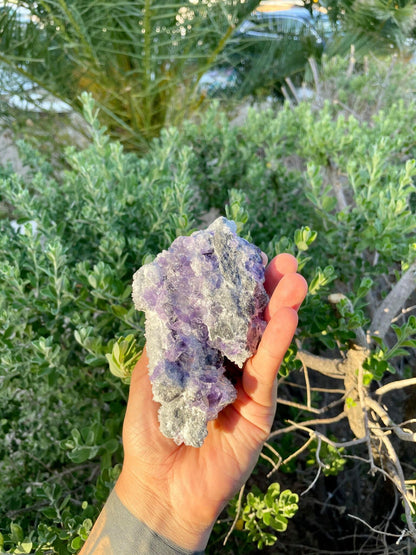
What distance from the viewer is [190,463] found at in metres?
1.21

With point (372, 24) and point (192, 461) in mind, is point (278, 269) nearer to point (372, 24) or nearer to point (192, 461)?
point (192, 461)

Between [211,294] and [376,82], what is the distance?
4.01 metres

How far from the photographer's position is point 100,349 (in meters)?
1.46

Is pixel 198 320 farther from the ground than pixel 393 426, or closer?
farther from the ground

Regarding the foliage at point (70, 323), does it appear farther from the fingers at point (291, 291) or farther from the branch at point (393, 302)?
the branch at point (393, 302)

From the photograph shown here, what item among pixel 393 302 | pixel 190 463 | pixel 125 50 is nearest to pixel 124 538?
pixel 190 463

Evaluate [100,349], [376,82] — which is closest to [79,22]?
[376,82]

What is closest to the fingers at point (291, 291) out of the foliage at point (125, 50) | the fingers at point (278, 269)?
the fingers at point (278, 269)

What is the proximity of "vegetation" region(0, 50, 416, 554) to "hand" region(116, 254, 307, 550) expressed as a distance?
193 mm

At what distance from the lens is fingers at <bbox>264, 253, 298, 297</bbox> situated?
1274 mm

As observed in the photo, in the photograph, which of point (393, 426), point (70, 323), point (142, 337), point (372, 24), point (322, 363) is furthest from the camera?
point (372, 24)

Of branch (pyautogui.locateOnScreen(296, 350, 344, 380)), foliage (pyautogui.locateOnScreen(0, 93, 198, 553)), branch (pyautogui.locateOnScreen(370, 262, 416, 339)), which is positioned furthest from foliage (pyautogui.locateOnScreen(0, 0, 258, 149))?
branch (pyautogui.locateOnScreen(296, 350, 344, 380))

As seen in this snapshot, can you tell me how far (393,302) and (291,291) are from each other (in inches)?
31.8

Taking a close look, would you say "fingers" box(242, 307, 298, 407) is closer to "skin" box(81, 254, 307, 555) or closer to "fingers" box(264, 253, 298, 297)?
"skin" box(81, 254, 307, 555)
